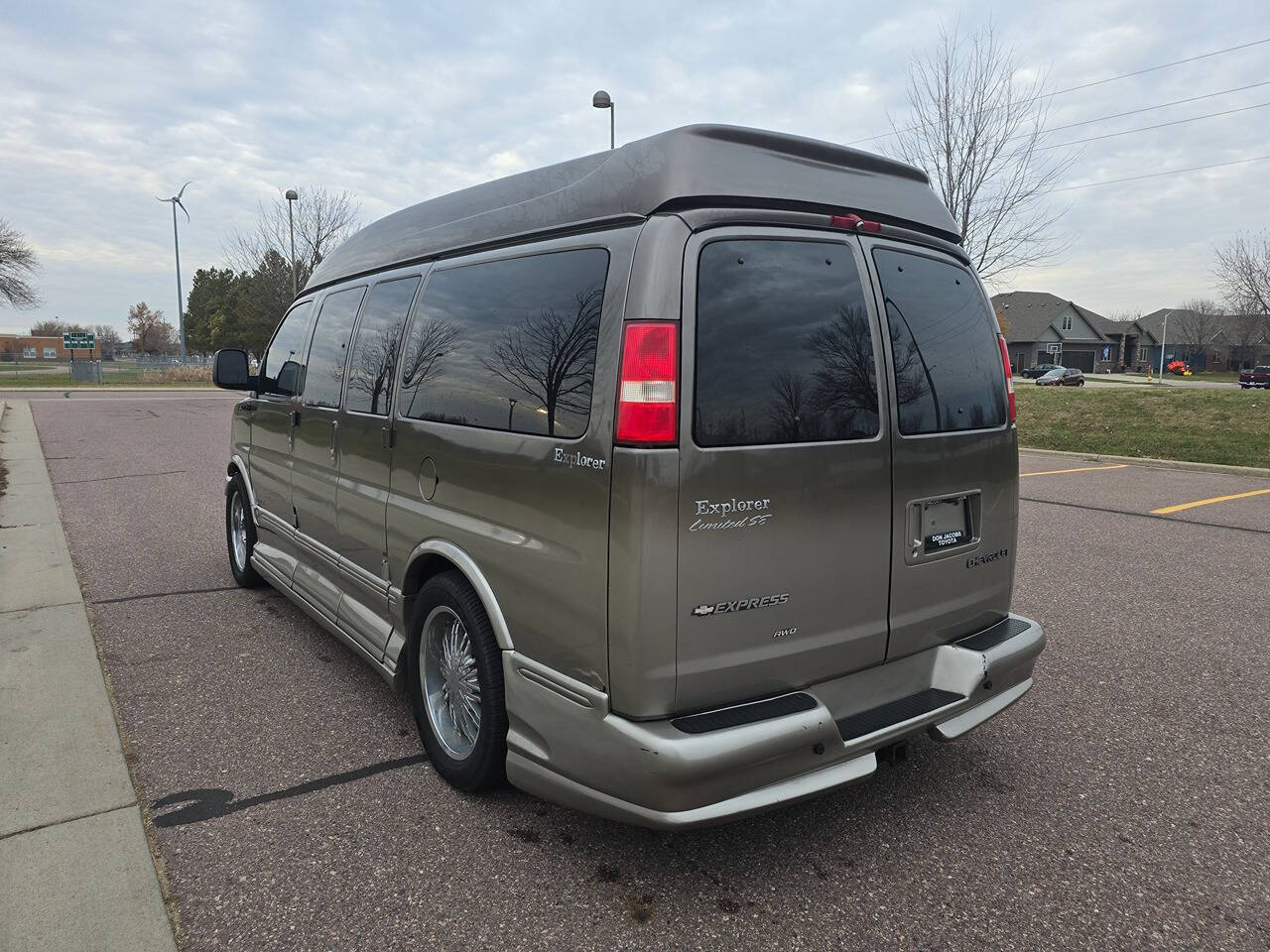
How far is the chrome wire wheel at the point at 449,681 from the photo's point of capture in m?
3.06

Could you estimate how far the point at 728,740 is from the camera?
2.26 metres

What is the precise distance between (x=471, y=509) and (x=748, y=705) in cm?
116

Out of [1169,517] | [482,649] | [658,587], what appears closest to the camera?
[658,587]

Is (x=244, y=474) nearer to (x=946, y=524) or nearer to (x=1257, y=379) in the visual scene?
(x=946, y=524)

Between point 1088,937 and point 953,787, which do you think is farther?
point 953,787

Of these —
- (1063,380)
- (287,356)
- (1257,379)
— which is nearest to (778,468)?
(287,356)

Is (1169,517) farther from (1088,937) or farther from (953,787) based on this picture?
(1088,937)

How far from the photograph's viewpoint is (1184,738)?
352 cm

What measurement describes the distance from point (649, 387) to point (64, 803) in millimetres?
2592

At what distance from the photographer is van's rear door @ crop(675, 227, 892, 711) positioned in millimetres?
2311

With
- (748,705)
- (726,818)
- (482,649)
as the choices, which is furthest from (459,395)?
A: (726,818)

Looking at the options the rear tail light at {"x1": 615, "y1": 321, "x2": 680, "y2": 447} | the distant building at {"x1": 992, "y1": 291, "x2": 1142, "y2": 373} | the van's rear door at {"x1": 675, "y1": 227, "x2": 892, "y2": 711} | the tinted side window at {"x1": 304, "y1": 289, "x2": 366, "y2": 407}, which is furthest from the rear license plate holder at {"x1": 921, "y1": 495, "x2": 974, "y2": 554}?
the distant building at {"x1": 992, "y1": 291, "x2": 1142, "y2": 373}

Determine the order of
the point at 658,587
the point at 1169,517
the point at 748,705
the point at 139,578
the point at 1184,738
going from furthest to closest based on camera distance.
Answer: the point at 1169,517 < the point at 139,578 < the point at 1184,738 < the point at 748,705 < the point at 658,587

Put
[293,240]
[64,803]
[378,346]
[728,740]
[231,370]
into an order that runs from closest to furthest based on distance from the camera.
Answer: [728,740] → [64,803] → [378,346] → [231,370] → [293,240]
